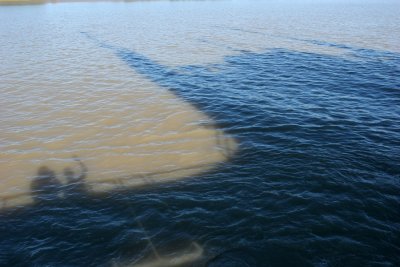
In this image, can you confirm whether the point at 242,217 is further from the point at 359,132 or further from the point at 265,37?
the point at 265,37

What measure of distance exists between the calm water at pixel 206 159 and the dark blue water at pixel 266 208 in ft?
0.16

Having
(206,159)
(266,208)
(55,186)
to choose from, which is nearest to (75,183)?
(55,186)

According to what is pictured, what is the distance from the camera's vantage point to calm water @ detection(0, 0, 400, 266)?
31.1ft

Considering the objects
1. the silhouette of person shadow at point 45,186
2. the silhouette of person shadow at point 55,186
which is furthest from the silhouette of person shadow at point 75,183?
the silhouette of person shadow at point 45,186

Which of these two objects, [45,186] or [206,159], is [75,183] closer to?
[45,186]

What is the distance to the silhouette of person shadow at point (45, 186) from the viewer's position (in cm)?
1163

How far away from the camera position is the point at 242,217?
1042cm

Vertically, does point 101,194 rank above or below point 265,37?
below

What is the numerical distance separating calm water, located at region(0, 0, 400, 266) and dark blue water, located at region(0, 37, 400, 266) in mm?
47

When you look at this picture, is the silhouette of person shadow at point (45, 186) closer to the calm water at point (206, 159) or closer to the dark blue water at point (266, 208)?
the calm water at point (206, 159)

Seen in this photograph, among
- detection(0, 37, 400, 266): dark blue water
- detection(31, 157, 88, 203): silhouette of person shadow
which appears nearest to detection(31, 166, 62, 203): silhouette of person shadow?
detection(31, 157, 88, 203): silhouette of person shadow

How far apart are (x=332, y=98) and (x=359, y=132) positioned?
511 cm

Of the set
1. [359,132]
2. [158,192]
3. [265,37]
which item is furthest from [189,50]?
[158,192]

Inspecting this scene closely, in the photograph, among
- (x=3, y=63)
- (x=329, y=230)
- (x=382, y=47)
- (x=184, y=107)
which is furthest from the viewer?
(x=382, y=47)
